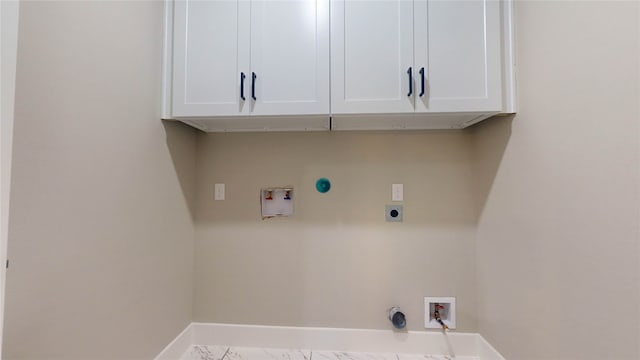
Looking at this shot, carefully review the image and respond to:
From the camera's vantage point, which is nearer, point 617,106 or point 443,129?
point 617,106

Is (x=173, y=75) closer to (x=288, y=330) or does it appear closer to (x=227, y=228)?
(x=227, y=228)

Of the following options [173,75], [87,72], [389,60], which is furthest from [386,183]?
[87,72]

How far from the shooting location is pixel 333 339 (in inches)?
64.9

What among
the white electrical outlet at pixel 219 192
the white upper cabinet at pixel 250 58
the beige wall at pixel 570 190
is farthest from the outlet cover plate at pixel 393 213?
the white electrical outlet at pixel 219 192

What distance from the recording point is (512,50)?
1276 millimetres

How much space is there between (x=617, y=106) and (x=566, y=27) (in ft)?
1.28

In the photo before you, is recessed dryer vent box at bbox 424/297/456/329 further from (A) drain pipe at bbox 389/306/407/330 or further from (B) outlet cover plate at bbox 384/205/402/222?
(B) outlet cover plate at bbox 384/205/402/222

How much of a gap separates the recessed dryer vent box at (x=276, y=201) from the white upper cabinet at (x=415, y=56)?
26.2 inches

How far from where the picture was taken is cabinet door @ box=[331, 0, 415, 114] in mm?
1308

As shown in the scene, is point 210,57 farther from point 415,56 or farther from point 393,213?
point 393,213

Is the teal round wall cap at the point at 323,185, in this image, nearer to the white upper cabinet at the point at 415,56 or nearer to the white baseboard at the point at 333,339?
the white upper cabinet at the point at 415,56

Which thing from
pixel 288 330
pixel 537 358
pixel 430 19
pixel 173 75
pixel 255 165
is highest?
pixel 430 19

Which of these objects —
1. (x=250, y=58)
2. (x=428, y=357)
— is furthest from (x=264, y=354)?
(x=250, y=58)

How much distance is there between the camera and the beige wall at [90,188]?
2.53 ft
